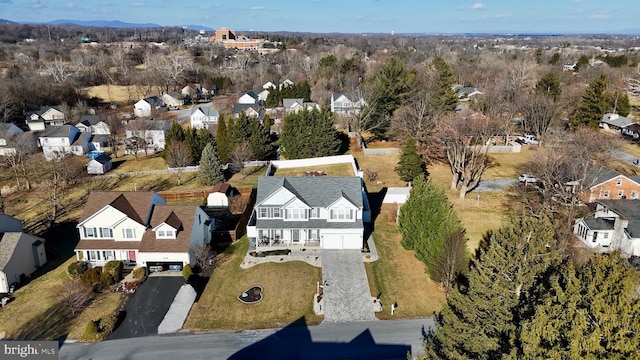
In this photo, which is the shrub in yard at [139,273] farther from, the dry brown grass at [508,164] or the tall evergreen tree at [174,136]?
the dry brown grass at [508,164]

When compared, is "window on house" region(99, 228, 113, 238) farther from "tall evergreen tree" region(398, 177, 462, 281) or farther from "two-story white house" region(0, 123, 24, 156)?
"two-story white house" region(0, 123, 24, 156)

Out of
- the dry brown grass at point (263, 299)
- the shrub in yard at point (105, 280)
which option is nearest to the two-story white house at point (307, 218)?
the dry brown grass at point (263, 299)

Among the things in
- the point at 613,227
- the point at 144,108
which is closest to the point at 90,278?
the point at 613,227

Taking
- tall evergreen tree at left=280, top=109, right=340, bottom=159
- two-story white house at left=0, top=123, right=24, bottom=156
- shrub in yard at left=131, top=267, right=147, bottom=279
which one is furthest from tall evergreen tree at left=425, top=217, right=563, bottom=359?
two-story white house at left=0, top=123, right=24, bottom=156

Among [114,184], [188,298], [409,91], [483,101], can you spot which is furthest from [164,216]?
[483,101]

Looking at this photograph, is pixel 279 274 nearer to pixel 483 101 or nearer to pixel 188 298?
pixel 188 298

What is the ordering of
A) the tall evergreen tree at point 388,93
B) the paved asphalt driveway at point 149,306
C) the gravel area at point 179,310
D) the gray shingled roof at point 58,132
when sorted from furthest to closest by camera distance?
the gray shingled roof at point 58,132 < the tall evergreen tree at point 388,93 < the gravel area at point 179,310 < the paved asphalt driveway at point 149,306

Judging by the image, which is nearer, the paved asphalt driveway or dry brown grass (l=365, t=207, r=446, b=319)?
the paved asphalt driveway
